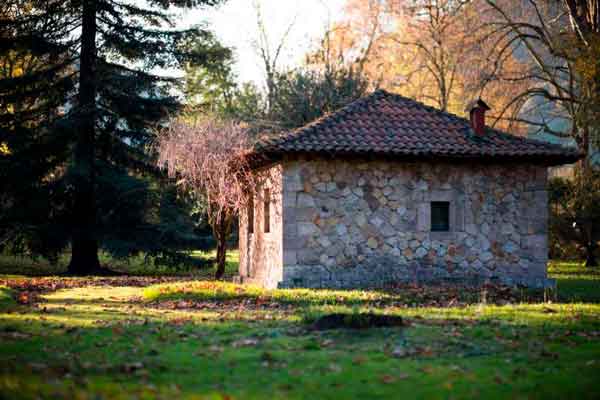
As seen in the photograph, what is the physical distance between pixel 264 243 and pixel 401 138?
14.6 ft

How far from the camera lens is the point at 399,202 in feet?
57.0

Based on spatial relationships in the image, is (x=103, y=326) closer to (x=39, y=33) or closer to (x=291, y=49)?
(x=39, y=33)

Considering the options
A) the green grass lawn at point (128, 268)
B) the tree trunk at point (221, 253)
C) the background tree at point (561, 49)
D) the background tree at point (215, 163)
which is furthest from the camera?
the green grass lawn at point (128, 268)

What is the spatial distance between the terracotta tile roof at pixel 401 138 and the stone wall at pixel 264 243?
1160 millimetres

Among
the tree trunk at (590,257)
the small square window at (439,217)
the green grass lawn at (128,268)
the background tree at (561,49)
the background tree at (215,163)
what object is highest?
the background tree at (561,49)

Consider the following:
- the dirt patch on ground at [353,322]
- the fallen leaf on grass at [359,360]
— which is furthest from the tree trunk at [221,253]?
the fallen leaf on grass at [359,360]

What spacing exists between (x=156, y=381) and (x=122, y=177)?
18.9 metres

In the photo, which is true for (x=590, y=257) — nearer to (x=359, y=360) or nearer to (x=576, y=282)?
(x=576, y=282)

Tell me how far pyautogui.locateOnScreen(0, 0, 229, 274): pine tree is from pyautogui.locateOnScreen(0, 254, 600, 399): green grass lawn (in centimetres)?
1132

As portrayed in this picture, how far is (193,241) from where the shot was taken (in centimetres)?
2528

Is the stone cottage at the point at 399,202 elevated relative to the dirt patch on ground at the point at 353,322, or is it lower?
elevated

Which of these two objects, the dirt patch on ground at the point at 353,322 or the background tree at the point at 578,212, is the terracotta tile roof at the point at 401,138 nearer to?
the dirt patch on ground at the point at 353,322

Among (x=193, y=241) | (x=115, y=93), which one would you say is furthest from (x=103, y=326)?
(x=115, y=93)

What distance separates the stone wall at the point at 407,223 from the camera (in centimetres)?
1672
